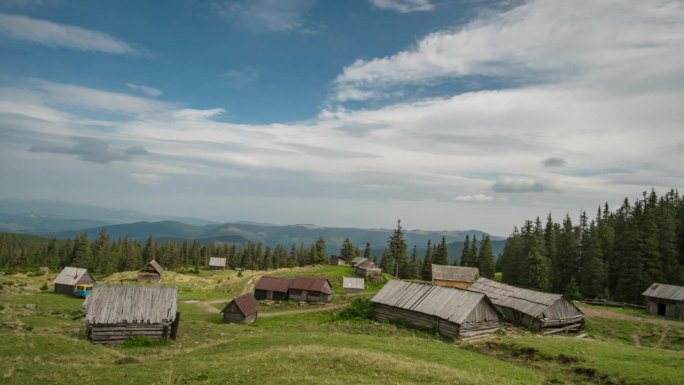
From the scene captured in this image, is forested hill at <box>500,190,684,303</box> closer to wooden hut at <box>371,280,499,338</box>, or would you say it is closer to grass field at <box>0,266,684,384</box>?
grass field at <box>0,266,684,384</box>

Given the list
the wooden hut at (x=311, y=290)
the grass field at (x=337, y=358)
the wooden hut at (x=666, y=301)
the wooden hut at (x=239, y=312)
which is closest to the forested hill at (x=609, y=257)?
the wooden hut at (x=666, y=301)

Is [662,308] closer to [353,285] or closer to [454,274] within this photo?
[454,274]

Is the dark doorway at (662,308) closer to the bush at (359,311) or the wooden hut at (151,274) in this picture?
the bush at (359,311)

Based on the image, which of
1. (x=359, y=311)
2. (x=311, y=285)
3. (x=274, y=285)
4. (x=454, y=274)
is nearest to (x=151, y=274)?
(x=274, y=285)

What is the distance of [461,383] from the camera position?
2030 cm

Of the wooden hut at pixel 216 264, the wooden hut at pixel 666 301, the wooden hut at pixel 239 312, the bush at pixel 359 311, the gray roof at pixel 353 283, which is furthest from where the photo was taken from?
the wooden hut at pixel 216 264

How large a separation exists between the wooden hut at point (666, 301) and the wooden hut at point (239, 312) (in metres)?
57.2

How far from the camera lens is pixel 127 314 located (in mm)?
36531

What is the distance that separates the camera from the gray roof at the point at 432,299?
41812 mm

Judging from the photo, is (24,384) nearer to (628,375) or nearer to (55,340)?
(55,340)

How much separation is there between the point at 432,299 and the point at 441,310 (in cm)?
278

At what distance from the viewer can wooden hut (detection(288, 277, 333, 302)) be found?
76.3m

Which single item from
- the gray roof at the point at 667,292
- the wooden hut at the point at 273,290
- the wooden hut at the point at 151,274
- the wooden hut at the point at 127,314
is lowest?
the wooden hut at the point at 151,274

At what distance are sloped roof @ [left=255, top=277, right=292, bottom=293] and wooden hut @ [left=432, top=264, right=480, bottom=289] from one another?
97.6ft
